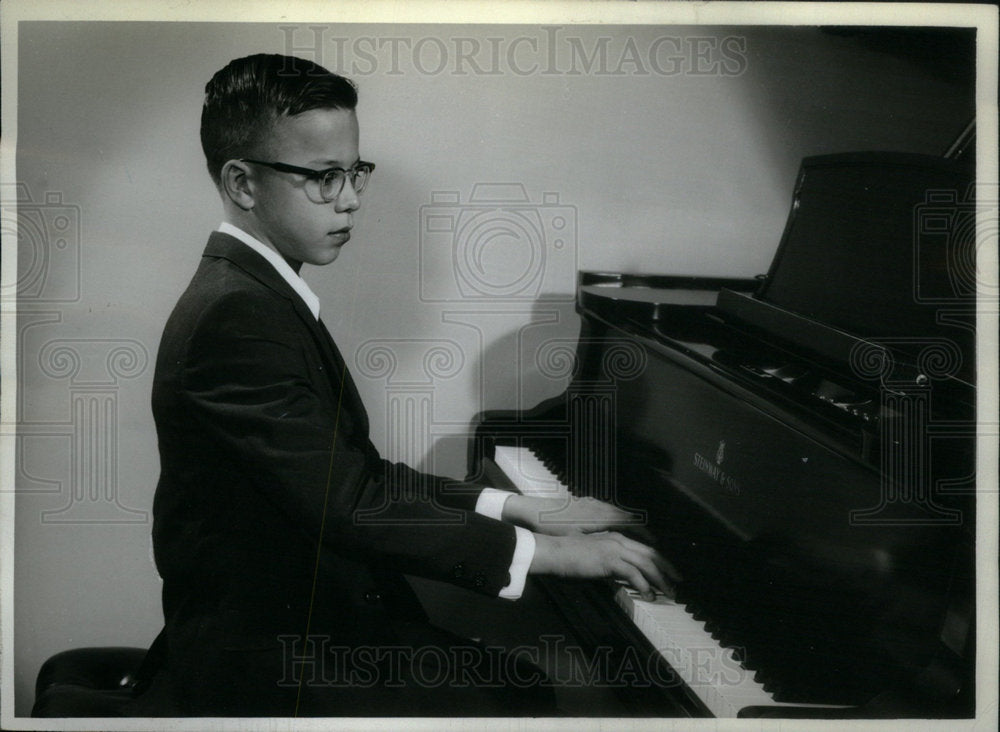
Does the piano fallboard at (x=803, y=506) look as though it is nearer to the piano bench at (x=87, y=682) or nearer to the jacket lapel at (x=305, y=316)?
the jacket lapel at (x=305, y=316)

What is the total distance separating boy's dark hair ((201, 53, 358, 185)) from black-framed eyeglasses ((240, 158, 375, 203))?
0.06 m

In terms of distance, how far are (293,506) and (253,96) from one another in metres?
0.78

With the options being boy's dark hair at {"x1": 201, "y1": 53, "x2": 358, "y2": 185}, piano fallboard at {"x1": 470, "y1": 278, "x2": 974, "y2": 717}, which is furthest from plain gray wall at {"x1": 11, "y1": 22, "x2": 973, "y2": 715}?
piano fallboard at {"x1": 470, "y1": 278, "x2": 974, "y2": 717}

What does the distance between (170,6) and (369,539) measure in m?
1.09

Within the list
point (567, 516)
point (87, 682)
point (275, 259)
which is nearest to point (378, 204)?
point (275, 259)

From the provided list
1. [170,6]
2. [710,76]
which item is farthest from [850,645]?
[170,6]

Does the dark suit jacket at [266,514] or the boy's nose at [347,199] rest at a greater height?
the boy's nose at [347,199]

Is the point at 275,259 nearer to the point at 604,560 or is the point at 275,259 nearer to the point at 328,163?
the point at 328,163

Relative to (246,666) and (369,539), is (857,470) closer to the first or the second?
(369,539)

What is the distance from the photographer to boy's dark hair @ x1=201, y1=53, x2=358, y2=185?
1506mm

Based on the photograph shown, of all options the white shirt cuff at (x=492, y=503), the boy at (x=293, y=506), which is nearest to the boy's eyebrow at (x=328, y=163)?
the boy at (x=293, y=506)

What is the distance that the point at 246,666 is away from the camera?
148cm

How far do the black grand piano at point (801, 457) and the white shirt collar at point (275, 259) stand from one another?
1.43 feet

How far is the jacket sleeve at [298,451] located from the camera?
135 centimetres
